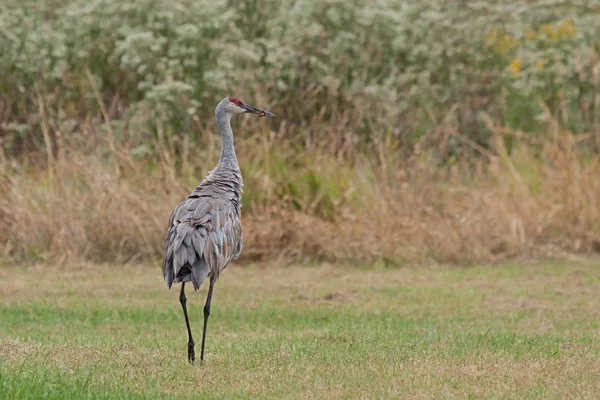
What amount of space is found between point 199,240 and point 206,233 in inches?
4.9

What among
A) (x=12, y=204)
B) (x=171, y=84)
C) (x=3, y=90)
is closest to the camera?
(x=12, y=204)

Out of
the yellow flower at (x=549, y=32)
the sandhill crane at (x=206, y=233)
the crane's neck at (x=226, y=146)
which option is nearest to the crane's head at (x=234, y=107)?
the crane's neck at (x=226, y=146)

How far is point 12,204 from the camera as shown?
52.6 ft

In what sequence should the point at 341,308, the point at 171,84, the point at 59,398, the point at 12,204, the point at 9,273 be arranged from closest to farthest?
1. the point at 59,398
2. the point at 341,308
3. the point at 9,273
4. the point at 12,204
5. the point at 171,84

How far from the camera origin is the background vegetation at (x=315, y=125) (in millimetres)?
15641

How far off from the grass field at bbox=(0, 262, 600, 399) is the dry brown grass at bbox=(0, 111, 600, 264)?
507 millimetres

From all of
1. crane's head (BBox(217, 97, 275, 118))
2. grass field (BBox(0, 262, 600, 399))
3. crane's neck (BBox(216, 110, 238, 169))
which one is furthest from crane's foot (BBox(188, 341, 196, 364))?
crane's head (BBox(217, 97, 275, 118))

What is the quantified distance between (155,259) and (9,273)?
1900 mm

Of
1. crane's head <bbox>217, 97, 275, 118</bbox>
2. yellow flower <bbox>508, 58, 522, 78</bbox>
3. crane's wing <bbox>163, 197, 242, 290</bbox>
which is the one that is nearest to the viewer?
crane's wing <bbox>163, 197, 242, 290</bbox>

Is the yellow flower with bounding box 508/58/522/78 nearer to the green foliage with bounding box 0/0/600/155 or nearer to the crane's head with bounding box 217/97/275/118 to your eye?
the green foliage with bounding box 0/0/600/155

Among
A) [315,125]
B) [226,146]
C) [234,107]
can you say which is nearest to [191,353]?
[226,146]

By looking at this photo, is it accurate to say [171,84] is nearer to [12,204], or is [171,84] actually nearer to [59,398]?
[12,204]

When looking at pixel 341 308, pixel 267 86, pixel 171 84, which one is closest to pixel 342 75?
pixel 267 86

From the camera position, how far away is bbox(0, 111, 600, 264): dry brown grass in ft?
51.0
